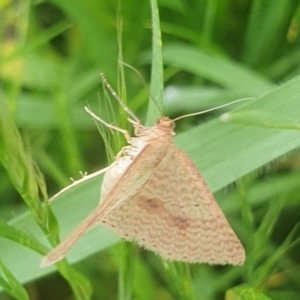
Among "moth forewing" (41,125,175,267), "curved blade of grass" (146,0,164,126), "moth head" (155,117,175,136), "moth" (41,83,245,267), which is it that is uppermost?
"curved blade of grass" (146,0,164,126)

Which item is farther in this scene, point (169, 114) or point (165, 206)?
point (169, 114)

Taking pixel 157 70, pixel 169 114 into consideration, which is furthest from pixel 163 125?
pixel 169 114

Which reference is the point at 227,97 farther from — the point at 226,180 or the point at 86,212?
the point at 86,212

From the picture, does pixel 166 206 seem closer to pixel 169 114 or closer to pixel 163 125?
pixel 163 125

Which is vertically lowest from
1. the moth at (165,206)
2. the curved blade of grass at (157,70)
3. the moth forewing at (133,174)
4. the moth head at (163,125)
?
the moth at (165,206)

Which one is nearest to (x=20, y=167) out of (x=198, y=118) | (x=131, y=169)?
(x=131, y=169)
